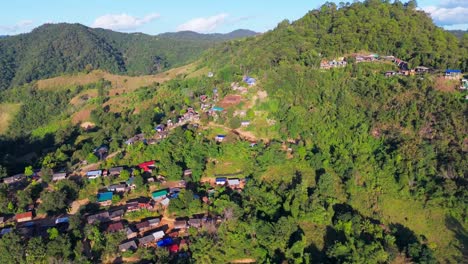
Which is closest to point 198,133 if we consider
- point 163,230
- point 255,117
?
point 255,117

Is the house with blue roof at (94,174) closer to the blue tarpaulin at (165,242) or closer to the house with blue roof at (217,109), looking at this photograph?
the blue tarpaulin at (165,242)

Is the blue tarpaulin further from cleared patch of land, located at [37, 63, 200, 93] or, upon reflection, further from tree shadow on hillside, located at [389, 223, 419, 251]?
cleared patch of land, located at [37, 63, 200, 93]

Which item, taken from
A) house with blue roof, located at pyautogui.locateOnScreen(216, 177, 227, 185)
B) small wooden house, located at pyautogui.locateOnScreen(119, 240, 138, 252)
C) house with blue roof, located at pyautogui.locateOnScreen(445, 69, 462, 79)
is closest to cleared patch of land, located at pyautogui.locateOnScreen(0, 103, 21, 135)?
house with blue roof, located at pyautogui.locateOnScreen(216, 177, 227, 185)

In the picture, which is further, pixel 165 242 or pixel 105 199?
pixel 105 199

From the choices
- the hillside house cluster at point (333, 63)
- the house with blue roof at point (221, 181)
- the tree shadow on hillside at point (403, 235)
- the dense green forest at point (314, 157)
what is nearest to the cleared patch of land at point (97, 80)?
the dense green forest at point (314, 157)

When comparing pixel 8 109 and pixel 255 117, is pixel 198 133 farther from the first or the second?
pixel 8 109

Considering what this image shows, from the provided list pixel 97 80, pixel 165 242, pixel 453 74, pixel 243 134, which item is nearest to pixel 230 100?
pixel 243 134

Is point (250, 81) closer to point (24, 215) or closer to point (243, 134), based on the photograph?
point (243, 134)
